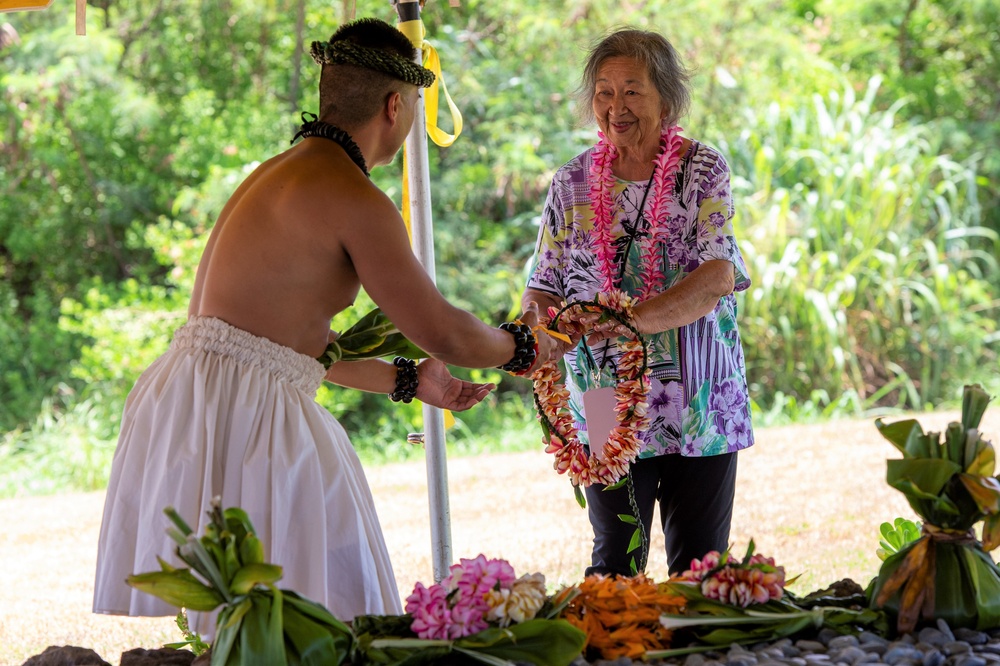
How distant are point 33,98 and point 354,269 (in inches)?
355

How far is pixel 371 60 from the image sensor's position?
7.43 ft

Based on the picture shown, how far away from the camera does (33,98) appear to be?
1014cm

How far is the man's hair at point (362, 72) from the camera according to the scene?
2.27m

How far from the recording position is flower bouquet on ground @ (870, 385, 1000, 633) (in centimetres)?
213

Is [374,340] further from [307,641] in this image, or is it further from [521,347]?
[307,641]

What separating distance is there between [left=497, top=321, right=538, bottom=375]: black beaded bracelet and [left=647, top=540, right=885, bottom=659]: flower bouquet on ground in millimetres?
589

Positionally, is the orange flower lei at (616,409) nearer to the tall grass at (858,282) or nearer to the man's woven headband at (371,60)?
the man's woven headband at (371,60)

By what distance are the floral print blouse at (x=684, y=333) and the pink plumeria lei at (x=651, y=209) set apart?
17 millimetres

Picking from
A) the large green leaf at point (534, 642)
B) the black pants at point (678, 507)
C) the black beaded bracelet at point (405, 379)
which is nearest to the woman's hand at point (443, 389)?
the black beaded bracelet at point (405, 379)

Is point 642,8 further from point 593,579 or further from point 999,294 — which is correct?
point 593,579

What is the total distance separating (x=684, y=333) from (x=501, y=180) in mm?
6794

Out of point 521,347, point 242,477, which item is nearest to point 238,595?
point 242,477

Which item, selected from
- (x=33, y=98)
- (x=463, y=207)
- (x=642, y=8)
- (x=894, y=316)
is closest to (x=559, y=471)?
(x=894, y=316)

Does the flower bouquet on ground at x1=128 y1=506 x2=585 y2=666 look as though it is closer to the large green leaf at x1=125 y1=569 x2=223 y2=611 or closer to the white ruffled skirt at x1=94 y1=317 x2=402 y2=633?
the large green leaf at x1=125 y1=569 x2=223 y2=611
